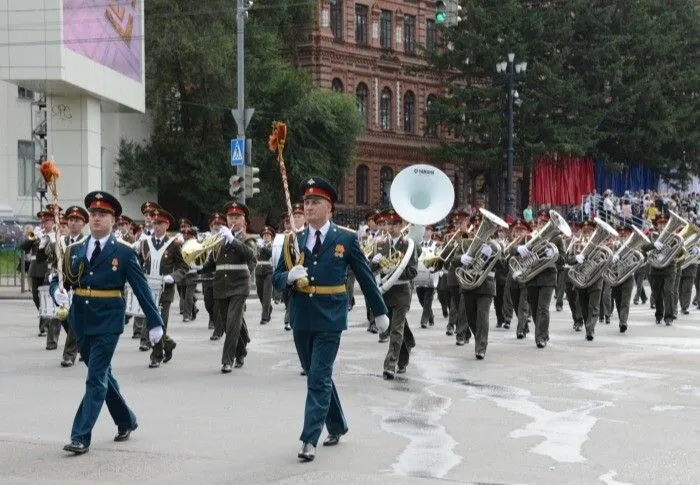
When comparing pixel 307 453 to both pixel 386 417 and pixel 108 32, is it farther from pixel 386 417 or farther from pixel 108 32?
pixel 108 32

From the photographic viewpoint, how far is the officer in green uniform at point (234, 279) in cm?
1563

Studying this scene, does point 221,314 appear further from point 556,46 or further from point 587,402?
point 556,46

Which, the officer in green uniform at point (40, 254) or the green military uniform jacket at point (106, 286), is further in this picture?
the officer in green uniform at point (40, 254)

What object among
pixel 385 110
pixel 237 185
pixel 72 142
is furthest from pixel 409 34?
pixel 237 185

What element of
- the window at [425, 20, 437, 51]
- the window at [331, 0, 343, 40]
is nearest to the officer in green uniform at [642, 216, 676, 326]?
the window at [331, 0, 343, 40]

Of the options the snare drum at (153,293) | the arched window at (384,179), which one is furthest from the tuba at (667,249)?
the arched window at (384,179)

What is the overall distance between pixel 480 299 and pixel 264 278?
744 centimetres

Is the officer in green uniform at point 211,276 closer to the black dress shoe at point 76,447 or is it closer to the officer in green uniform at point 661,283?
the black dress shoe at point 76,447

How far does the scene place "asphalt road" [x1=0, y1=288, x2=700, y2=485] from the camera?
9383mm

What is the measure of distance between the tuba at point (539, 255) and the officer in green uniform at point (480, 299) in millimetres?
1105

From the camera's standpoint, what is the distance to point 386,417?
1187 centimetres

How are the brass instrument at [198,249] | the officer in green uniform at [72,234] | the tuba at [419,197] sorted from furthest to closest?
1. the brass instrument at [198,249]
2. the tuba at [419,197]
3. the officer in green uniform at [72,234]

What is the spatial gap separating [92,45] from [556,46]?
78.9 ft

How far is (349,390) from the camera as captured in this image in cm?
1381
